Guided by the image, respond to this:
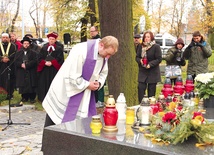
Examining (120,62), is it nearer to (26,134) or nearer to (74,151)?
(26,134)

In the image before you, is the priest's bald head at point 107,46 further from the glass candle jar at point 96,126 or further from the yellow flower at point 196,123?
the yellow flower at point 196,123

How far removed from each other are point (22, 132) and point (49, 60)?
8.90ft

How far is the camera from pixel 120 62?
7.46 m

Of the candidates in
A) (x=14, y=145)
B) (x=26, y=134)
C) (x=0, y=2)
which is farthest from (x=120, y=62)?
(x=0, y=2)

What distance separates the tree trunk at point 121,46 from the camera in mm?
7207

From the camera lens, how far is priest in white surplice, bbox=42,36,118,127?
444 cm

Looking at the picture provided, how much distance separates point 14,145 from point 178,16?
131 ft

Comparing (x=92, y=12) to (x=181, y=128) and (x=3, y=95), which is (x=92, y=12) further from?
(x=181, y=128)

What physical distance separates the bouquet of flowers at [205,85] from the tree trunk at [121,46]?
288cm

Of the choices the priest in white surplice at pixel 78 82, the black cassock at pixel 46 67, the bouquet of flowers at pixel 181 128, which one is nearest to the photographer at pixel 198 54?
the black cassock at pixel 46 67

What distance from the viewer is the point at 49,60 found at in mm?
9000

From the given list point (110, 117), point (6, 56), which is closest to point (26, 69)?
point (6, 56)

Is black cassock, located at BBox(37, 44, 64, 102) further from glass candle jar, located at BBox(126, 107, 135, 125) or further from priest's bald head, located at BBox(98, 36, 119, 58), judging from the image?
glass candle jar, located at BBox(126, 107, 135, 125)

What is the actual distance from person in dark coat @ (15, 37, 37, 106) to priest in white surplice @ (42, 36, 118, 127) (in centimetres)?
478
